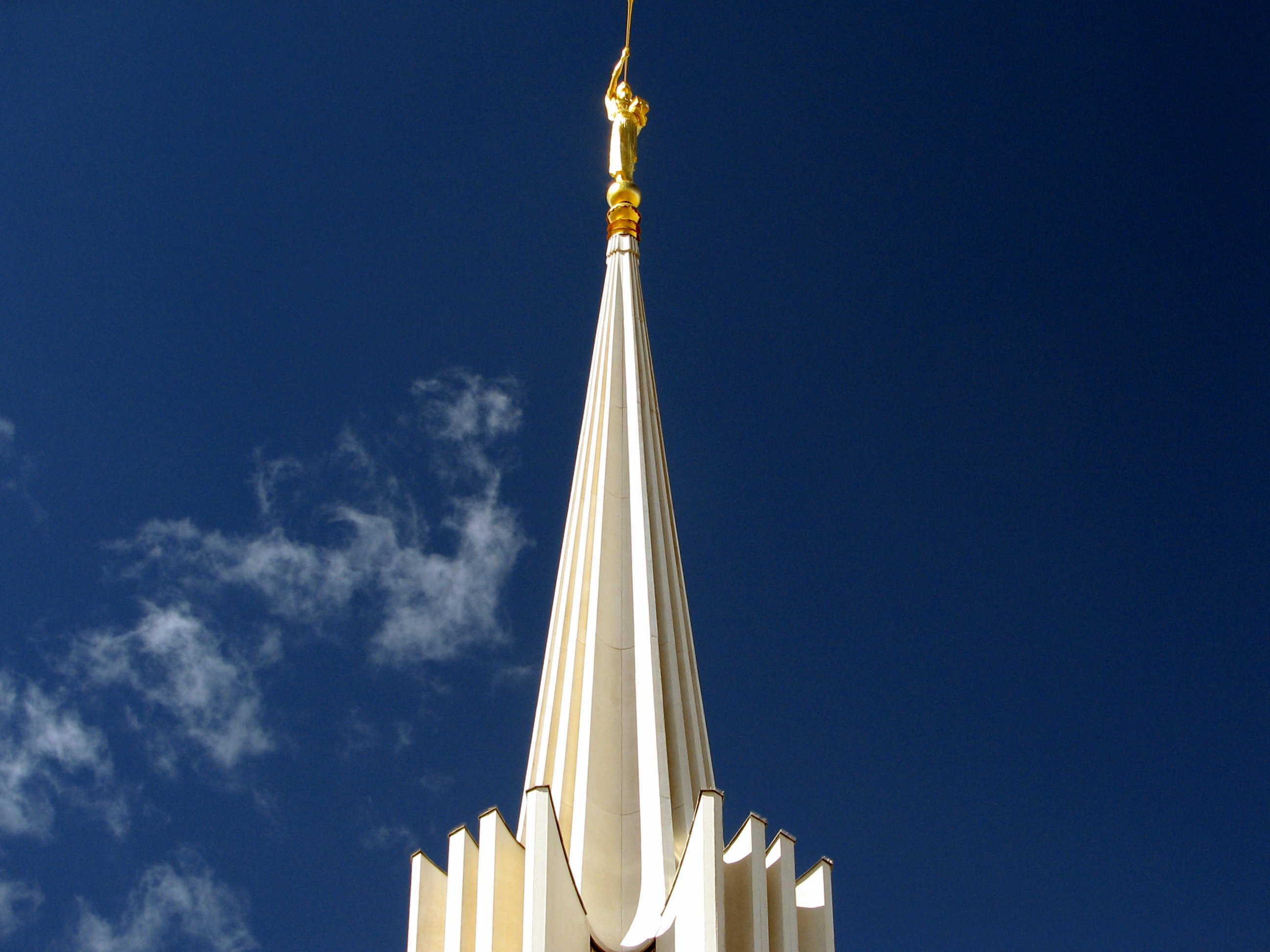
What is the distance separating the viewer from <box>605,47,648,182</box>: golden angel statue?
28406mm

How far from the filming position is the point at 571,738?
21.0m

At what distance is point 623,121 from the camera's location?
28.9 m

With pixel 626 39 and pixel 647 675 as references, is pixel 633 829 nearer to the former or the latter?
pixel 647 675

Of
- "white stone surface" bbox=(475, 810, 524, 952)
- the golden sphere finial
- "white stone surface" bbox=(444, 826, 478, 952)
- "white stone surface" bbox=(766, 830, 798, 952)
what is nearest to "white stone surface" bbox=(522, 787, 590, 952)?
"white stone surface" bbox=(475, 810, 524, 952)

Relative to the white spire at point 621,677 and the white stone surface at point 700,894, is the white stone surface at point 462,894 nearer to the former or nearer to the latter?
the white spire at point 621,677

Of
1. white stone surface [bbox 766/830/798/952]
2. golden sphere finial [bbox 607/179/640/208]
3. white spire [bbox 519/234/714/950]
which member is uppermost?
golden sphere finial [bbox 607/179/640/208]

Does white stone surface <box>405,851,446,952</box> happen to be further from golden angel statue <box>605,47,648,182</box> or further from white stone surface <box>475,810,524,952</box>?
golden angel statue <box>605,47,648,182</box>

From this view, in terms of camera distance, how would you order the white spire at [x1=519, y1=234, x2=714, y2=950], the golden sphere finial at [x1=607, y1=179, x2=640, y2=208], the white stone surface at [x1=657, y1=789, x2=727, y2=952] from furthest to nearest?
the golden sphere finial at [x1=607, y1=179, x2=640, y2=208], the white spire at [x1=519, y1=234, x2=714, y2=950], the white stone surface at [x1=657, y1=789, x2=727, y2=952]

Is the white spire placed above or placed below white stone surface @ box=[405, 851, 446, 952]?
above

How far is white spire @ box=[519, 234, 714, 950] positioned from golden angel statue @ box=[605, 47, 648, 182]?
4008 mm

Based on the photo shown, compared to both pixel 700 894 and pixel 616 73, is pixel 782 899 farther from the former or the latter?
pixel 616 73

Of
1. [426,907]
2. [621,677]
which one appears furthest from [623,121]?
[426,907]

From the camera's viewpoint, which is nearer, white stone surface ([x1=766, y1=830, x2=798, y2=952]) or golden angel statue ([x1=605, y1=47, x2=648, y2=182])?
white stone surface ([x1=766, y1=830, x2=798, y2=952])

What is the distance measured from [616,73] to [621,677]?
14026mm
